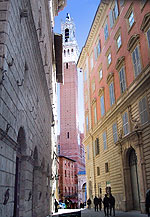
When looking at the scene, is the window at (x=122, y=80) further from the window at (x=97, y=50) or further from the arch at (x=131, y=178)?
the window at (x=97, y=50)

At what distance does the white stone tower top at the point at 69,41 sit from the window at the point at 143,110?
234 ft

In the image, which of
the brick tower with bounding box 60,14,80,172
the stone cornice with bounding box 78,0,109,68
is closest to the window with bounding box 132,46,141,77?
the stone cornice with bounding box 78,0,109,68

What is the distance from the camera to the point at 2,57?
21.5 ft

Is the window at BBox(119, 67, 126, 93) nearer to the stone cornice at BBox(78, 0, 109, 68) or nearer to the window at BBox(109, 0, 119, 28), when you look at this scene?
the window at BBox(109, 0, 119, 28)

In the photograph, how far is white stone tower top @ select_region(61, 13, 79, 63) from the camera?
86750 mm

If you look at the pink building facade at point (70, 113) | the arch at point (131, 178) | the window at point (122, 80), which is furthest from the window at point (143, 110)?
the pink building facade at point (70, 113)

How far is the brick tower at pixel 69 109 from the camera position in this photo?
78000 millimetres

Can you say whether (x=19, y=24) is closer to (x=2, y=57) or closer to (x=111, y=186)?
(x=2, y=57)

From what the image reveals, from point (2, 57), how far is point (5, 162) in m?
2.82

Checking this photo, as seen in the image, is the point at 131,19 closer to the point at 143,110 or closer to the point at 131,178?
the point at 143,110

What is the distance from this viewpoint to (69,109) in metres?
80.1

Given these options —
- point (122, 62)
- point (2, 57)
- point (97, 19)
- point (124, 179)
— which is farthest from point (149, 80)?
point (97, 19)

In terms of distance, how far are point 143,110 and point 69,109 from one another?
64.6 metres

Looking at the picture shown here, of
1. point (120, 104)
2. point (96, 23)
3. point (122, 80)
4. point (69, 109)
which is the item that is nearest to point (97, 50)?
point (96, 23)
